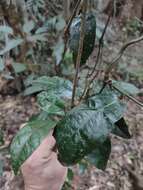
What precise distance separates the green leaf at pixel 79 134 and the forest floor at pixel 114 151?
0.91 meters

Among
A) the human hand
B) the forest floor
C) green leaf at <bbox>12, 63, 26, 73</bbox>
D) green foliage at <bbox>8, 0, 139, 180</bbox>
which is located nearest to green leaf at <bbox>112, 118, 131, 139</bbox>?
green foliage at <bbox>8, 0, 139, 180</bbox>

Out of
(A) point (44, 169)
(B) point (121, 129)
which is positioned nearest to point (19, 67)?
(A) point (44, 169)

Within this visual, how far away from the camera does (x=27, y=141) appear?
759 mm

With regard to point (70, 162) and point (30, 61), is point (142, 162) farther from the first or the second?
point (70, 162)

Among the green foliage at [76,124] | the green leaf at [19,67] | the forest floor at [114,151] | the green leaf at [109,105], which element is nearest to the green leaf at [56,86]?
the green foliage at [76,124]

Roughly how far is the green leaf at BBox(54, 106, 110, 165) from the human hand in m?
0.33

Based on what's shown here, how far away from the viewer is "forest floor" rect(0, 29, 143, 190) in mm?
1838

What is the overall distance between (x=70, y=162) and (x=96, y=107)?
120 millimetres

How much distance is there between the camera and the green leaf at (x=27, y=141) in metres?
0.74

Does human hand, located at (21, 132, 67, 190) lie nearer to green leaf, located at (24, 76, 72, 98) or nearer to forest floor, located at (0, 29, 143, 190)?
green leaf, located at (24, 76, 72, 98)

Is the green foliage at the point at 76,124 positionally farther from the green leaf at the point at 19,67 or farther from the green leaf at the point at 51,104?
the green leaf at the point at 19,67

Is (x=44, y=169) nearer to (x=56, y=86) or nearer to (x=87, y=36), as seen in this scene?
(x=56, y=86)

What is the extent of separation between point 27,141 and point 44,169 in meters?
0.39

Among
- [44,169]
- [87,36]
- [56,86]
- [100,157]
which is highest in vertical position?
[87,36]
